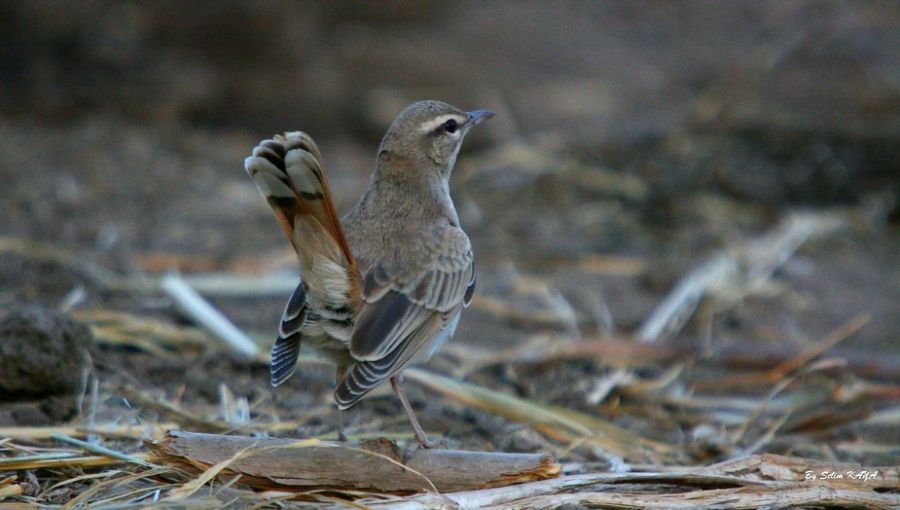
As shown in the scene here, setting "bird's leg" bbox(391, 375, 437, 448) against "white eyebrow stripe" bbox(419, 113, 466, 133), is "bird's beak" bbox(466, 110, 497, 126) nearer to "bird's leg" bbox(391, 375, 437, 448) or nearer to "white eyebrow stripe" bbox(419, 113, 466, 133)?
"white eyebrow stripe" bbox(419, 113, 466, 133)

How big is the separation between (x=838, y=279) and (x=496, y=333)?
3231 millimetres

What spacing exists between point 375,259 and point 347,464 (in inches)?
41.4

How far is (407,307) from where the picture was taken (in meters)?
5.12

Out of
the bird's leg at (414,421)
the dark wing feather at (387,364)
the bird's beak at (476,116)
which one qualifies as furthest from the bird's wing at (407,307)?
the bird's beak at (476,116)

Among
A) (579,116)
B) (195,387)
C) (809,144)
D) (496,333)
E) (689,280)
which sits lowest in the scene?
(195,387)

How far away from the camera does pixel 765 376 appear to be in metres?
7.21

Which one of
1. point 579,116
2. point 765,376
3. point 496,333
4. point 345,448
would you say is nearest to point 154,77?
point 579,116

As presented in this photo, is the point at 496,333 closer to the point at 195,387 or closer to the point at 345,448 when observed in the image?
the point at 195,387

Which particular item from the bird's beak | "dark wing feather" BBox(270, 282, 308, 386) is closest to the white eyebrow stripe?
the bird's beak

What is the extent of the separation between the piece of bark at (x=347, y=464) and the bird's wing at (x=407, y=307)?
26 cm

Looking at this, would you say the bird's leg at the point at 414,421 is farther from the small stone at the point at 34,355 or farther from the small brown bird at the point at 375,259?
the small stone at the point at 34,355

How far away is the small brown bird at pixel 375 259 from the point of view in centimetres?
466

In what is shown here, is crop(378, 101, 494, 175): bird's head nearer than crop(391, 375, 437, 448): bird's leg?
No

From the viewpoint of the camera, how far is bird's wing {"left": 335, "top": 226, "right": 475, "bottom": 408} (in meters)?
4.82
